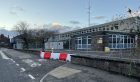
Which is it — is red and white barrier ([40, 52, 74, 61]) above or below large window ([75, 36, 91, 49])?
below

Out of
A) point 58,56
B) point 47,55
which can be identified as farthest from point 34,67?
point 47,55

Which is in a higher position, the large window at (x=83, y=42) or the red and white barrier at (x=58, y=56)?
the large window at (x=83, y=42)

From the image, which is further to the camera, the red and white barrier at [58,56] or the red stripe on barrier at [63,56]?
the red stripe on barrier at [63,56]

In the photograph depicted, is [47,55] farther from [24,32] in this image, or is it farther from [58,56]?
[24,32]

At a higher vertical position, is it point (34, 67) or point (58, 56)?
point (58, 56)

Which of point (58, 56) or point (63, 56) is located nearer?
point (63, 56)

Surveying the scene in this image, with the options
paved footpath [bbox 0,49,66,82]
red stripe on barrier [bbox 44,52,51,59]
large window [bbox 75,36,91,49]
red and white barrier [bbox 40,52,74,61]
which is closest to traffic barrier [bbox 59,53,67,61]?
red and white barrier [bbox 40,52,74,61]

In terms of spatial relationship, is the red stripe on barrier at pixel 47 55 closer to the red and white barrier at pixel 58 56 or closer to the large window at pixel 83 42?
the red and white barrier at pixel 58 56

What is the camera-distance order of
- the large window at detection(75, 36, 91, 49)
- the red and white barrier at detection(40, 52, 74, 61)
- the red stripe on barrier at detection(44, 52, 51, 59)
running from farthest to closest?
the large window at detection(75, 36, 91, 49) → the red stripe on barrier at detection(44, 52, 51, 59) → the red and white barrier at detection(40, 52, 74, 61)

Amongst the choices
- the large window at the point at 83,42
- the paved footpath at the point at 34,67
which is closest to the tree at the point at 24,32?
the large window at the point at 83,42

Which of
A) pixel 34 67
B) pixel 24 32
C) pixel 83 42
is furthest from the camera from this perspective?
pixel 24 32

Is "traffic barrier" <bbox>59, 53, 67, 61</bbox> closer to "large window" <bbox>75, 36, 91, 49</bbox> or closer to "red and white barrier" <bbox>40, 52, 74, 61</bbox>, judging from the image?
"red and white barrier" <bbox>40, 52, 74, 61</bbox>

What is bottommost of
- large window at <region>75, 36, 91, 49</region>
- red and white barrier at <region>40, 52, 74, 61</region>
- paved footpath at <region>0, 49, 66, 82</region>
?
paved footpath at <region>0, 49, 66, 82</region>

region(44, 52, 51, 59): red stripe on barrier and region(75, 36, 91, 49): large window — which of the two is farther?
region(75, 36, 91, 49): large window
